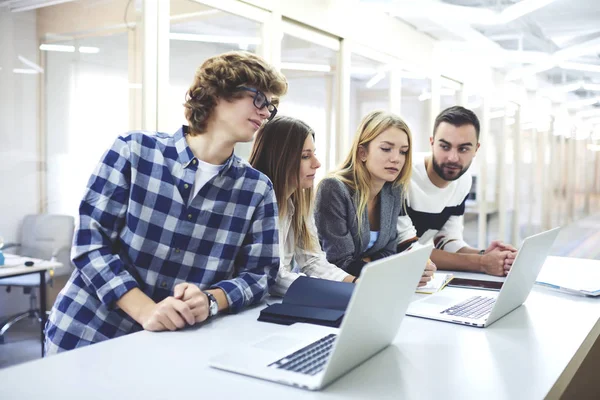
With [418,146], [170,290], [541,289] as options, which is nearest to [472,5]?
[418,146]

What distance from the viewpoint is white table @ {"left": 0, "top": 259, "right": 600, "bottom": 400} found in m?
0.98

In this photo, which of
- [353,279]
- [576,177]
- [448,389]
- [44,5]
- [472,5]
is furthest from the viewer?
[576,177]

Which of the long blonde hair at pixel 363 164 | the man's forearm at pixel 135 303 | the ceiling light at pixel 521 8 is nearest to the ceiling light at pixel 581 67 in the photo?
the ceiling light at pixel 521 8

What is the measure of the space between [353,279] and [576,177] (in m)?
7.34

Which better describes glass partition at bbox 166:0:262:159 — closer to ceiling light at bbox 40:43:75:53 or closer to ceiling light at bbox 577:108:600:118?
ceiling light at bbox 40:43:75:53

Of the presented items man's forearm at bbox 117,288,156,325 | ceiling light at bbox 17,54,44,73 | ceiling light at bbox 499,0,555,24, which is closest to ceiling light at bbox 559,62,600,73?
ceiling light at bbox 499,0,555,24

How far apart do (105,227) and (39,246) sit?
5.17ft

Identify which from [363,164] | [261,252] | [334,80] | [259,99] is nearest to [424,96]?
[334,80]

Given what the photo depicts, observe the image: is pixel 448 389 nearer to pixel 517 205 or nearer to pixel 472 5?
pixel 472 5

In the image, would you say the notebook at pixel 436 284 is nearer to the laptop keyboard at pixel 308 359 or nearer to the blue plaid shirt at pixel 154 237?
the blue plaid shirt at pixel 154 237

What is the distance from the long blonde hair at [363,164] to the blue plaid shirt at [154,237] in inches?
30.1

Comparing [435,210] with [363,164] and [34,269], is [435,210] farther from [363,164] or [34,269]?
[34,269]

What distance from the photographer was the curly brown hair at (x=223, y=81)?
5.41 feet

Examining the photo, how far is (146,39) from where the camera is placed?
9.57ft
